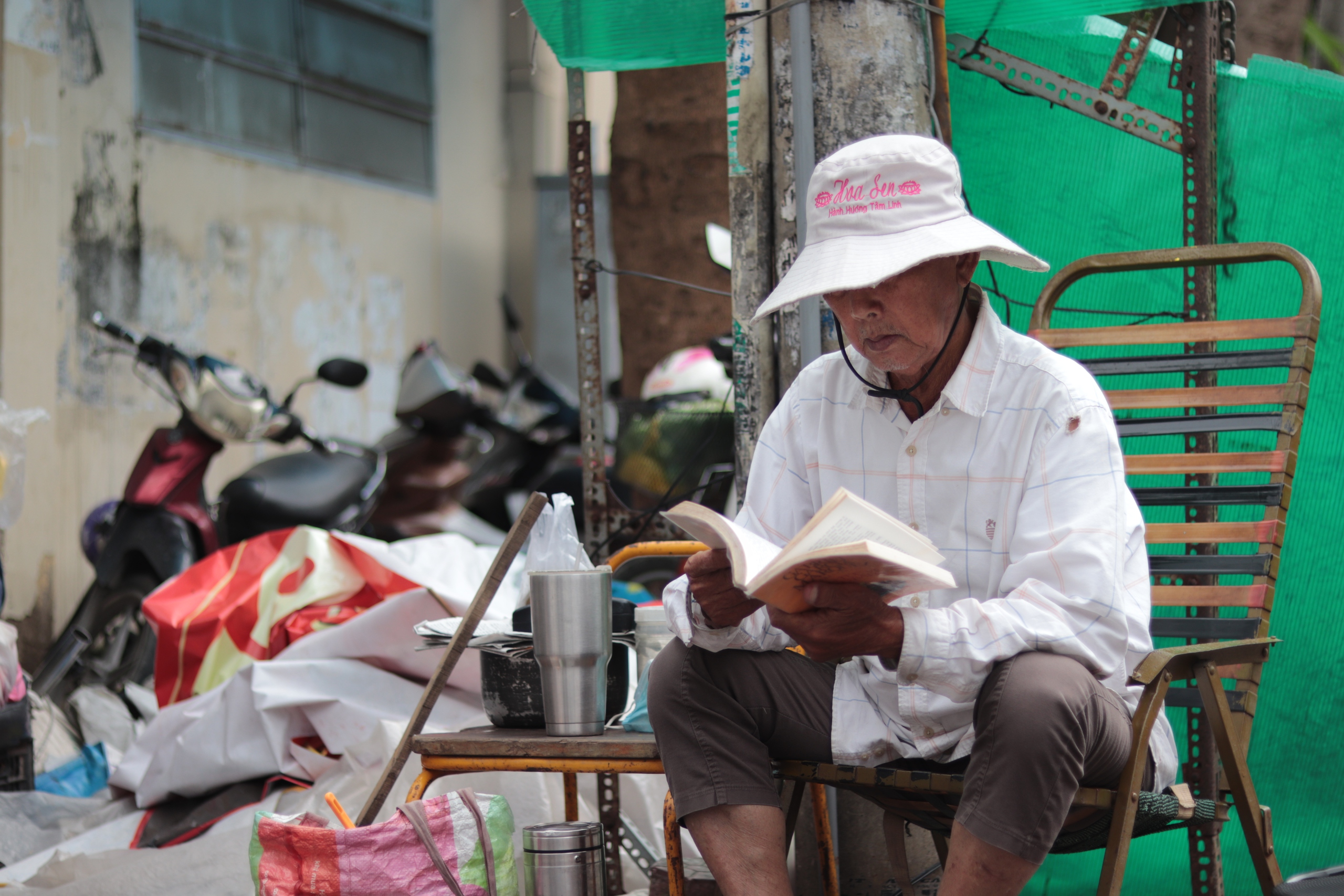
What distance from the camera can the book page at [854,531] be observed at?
1.51 metres

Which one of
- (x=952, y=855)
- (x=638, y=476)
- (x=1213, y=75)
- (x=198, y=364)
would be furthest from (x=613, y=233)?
(x=952, y=855)

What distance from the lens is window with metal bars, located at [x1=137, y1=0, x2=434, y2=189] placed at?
7160 mm

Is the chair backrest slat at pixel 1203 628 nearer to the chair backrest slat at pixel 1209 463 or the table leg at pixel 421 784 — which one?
the chair backrest slat at pixel 1209 463

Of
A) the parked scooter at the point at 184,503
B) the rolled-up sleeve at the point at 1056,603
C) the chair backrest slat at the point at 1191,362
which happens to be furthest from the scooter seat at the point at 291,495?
the rolled-up sleeve at the point at 1056,603

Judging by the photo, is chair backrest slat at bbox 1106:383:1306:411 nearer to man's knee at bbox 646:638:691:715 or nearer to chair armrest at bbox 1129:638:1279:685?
chair armrest at bbox 1129:638:1279:685

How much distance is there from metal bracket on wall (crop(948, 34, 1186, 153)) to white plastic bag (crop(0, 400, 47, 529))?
275 cm

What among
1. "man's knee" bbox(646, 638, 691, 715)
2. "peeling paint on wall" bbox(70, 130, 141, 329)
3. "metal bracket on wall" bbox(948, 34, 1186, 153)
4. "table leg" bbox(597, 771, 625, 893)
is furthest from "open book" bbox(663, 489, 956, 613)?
"peeling paint on wall" bbox(70, 130, 141, 329)

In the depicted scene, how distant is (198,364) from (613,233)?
2.24m

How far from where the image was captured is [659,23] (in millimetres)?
3166

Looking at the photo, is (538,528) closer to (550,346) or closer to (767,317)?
(767,317)

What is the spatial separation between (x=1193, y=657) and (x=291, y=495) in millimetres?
3823

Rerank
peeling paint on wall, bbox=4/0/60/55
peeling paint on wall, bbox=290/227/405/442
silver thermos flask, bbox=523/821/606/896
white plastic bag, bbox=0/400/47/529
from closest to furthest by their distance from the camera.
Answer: silver thermos flask, bbox=523/821/606/896
white plastic bag, bbox=0/400/47/529
peeling paint on wall, bbox=4/0/60/55
peeling paint on wall, bbox=290/227/405/442

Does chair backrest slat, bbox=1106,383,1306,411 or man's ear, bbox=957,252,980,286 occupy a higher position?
man's ear, bbox=957,252,980,286

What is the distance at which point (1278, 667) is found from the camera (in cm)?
278
